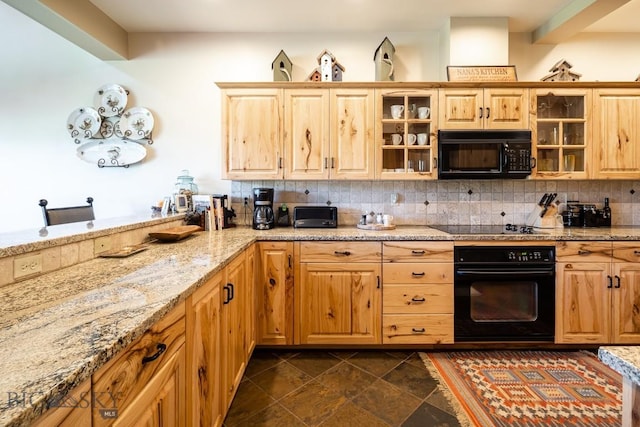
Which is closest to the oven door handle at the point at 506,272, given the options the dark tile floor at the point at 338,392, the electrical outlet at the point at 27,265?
the dark tile floor at the point at 338,392

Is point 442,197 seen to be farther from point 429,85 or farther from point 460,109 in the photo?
point 429,85

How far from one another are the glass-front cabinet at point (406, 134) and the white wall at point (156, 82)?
44cm

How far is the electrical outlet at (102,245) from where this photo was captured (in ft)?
5.29

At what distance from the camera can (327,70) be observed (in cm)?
273

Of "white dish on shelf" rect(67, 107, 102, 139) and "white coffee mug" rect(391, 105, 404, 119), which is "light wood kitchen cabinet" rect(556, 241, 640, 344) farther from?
"white dish on shelf" rect(67, 107, 102, 139)

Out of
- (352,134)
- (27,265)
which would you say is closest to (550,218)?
(352,134)

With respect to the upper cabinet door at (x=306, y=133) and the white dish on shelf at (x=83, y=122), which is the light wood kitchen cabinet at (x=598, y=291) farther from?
the white dish on shelf at (x=83, y=122)

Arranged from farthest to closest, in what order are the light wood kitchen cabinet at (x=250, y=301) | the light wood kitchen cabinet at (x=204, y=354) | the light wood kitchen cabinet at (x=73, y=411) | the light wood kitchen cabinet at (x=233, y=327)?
the light wood kitchen cabinet at (x=250, y=301) < the light wood kitchen cabinet at (x=233, y=327) < the light wood kitchen cabinet at (x=204, y=354) < the light wood kitchen cabinet at (x=73, y=411)

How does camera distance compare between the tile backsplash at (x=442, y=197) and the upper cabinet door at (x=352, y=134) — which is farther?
the tile backsplash at (x=442, y=197)

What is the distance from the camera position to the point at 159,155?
2953mm

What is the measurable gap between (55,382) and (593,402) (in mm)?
2577

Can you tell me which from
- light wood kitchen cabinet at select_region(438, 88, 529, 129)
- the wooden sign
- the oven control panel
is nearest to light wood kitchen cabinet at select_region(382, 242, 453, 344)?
the oven control panel

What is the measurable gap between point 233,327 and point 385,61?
8.12 feet

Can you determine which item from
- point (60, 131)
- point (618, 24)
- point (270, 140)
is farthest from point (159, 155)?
point (618, 24)
